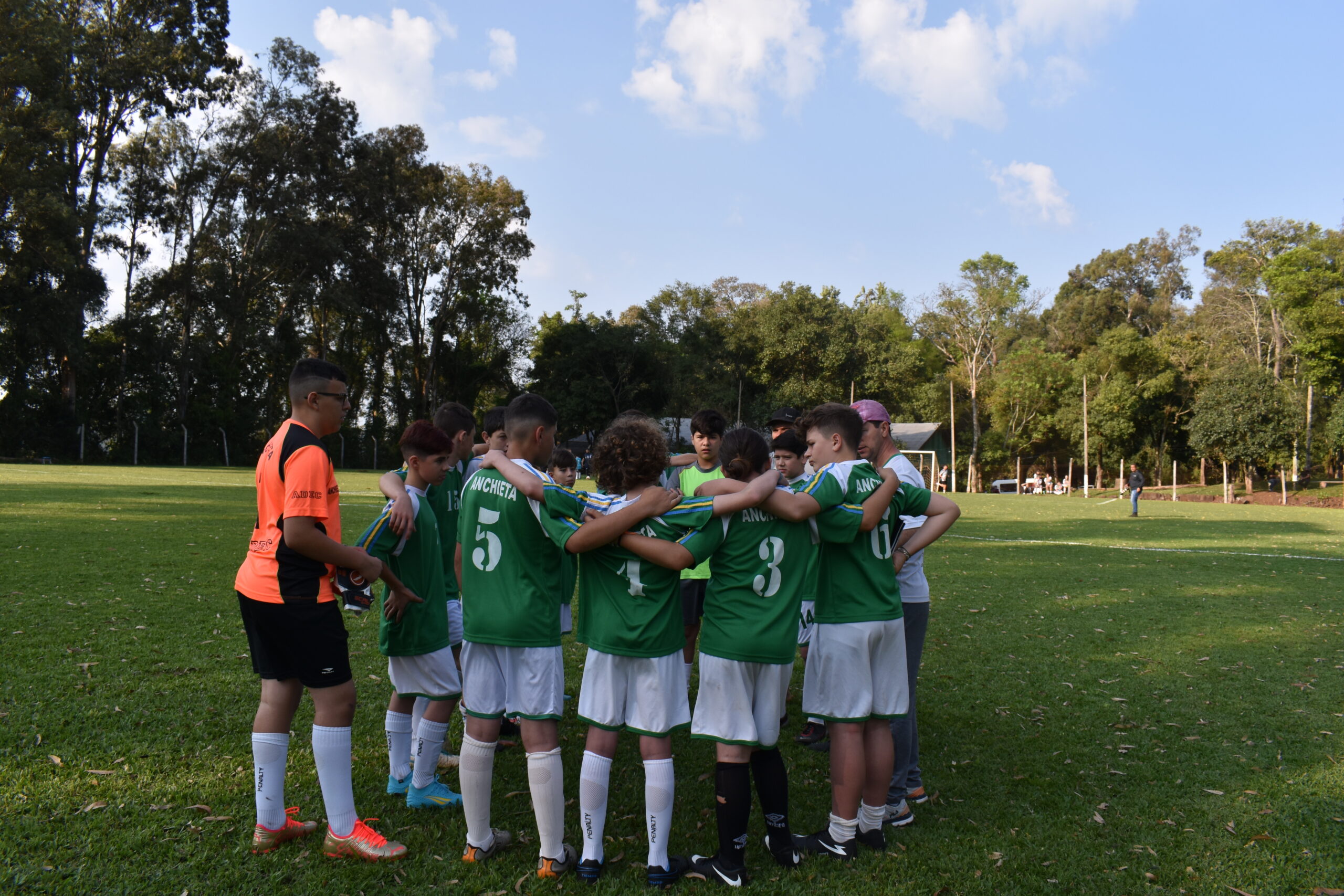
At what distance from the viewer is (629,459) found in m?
3.28

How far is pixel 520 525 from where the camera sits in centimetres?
345

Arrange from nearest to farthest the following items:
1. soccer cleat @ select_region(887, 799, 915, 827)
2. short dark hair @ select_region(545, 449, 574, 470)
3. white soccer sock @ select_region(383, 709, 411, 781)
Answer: soccer cleat @ select_region(887, 799, 915, 827)
white soccer sock @ select_region(383, 709, 411, 781)
short dark hair @ select_region(545, 449, 574, 470)

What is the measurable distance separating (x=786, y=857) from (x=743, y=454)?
1.82 metres

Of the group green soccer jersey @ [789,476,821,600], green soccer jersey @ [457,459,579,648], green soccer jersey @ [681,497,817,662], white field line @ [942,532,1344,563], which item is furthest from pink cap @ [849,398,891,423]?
white field line @ [942,532,1344,563]

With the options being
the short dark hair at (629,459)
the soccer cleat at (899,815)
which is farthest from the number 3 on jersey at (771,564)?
the soccer cleat at (899,815)

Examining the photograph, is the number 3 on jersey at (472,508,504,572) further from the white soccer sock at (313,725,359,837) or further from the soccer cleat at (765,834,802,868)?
the soccer cleat at (765,834,802,868)

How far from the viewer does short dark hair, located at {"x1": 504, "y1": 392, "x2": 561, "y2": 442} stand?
3520 mm

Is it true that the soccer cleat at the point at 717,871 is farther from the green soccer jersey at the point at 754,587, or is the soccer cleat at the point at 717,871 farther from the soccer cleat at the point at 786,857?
the green soccer jersey at the point at 754,587

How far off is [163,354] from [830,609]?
46396 mm

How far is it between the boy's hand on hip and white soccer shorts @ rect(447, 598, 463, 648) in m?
0.61

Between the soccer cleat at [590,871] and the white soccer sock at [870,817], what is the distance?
4.02 feet

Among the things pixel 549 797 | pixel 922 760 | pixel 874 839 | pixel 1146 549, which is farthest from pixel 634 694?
pixel 1146 549

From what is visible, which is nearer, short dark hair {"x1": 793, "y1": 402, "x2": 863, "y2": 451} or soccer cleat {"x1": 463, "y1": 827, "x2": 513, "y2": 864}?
soccer cleat {"x1": 463, "y1": 827, "x2": 513, "y2": 864}

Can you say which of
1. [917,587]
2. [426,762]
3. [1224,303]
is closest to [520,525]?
[426,762]
